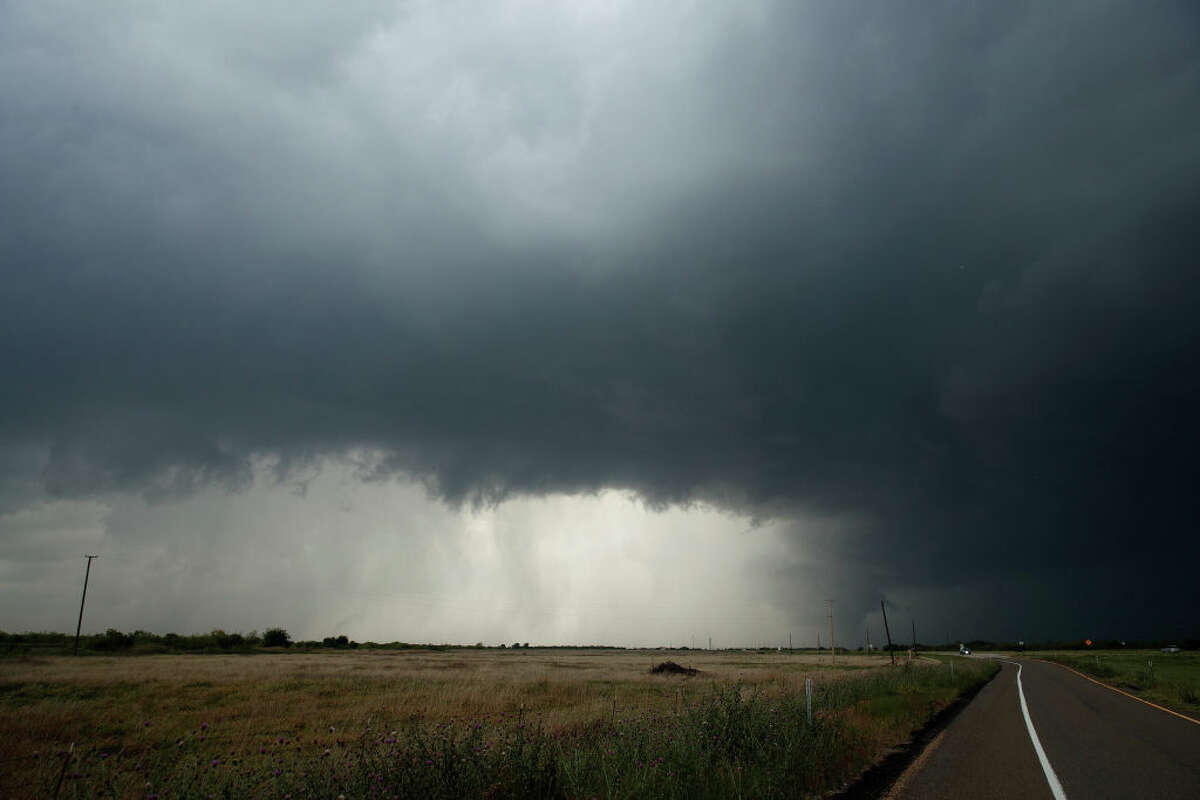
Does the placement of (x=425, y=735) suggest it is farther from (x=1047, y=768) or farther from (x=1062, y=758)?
(x=1062, y=758)

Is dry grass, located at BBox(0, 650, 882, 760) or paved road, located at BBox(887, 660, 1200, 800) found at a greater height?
paved road, located at BBox(887, 660, 1200, 800)

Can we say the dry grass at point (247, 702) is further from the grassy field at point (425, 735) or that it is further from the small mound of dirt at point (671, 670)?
the small mound of dirt at point (671, 670)

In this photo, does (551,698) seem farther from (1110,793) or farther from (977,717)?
(1110,793)

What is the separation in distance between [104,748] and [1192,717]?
3541cm

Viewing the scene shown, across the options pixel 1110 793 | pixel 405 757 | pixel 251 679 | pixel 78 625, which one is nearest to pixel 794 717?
pixel 1110 793

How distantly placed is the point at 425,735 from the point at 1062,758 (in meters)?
13.3

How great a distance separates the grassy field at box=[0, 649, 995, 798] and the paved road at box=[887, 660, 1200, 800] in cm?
143

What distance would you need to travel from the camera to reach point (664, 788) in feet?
27.2

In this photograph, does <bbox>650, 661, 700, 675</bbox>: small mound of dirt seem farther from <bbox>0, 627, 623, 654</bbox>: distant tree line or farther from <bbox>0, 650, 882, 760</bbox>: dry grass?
<bbox>0, 627, 623, 654</bbox>: distant tree line

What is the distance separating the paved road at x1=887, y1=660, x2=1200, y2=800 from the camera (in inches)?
→ 409

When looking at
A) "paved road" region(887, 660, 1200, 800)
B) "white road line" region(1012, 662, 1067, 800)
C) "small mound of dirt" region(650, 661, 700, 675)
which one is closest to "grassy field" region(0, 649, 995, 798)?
"paved road" region(887, 660, 1200, 800)

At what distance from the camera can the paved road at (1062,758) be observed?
10.4 m

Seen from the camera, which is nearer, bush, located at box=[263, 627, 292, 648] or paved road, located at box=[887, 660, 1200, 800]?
paved road, located at box=[887, 660, 1200, 800]

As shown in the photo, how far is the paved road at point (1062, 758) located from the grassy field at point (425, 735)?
143cm
